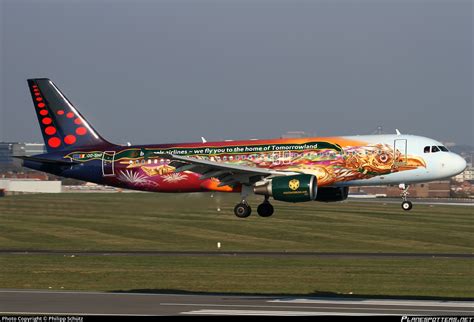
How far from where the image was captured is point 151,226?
99.3 meters

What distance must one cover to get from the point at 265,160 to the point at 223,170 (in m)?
2.84

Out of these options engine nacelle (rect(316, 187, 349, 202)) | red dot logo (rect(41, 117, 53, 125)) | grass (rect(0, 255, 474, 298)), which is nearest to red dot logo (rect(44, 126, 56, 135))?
red dot logo (rect(41, 117, 53, 125))

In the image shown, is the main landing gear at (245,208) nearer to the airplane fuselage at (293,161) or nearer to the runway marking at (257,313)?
the airplane fuselage at (293,161)

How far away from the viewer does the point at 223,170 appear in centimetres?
5759

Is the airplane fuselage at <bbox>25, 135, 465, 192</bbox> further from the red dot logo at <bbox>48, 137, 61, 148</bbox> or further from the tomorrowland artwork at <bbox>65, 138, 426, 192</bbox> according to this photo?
the red dot logo at <bbox>48, 137, 61, 148</bbox>

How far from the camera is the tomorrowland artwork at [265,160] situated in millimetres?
56688

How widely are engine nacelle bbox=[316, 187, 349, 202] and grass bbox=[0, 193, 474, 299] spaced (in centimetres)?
525

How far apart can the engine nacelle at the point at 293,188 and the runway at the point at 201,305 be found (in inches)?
296

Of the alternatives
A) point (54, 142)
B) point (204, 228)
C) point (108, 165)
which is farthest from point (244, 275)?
point (204, 228)

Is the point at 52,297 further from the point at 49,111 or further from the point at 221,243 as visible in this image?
the point at 221,243

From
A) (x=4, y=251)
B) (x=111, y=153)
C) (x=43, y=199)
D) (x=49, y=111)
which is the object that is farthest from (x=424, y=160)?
(x=43, y=199)

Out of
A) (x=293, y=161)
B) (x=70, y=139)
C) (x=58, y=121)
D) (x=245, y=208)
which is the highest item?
(x=58, y=121)

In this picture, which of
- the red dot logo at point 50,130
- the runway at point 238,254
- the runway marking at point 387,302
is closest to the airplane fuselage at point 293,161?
the red dot logo at point 50,130

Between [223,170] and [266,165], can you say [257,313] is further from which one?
[266,165]
